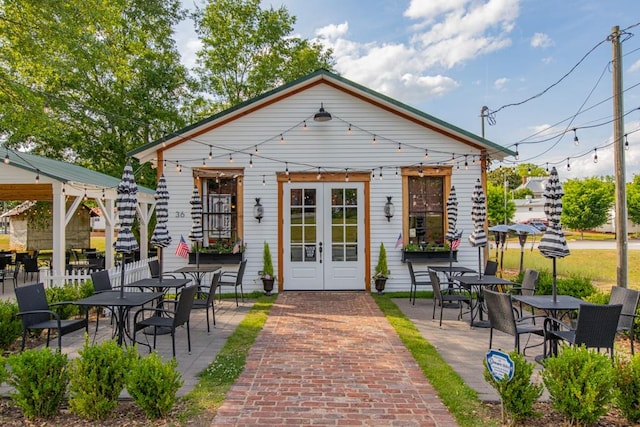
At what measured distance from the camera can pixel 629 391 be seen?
3.07m

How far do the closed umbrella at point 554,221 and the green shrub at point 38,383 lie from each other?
4.83 meters

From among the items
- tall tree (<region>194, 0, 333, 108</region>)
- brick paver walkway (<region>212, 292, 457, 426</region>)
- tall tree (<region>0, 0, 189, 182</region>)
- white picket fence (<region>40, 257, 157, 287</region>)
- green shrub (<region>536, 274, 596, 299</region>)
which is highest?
tall tree (<region>194, 0, 333, 108</region>)

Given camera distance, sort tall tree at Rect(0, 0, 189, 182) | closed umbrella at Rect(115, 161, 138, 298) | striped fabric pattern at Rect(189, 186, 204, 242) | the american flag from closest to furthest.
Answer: closed umbrella at Rect(115, 161, 138, 298) < striped fabric pattern at Rect(189, 186, 204, 242) < the american flag < tall tree at Rect(0, 0, 189, 182)

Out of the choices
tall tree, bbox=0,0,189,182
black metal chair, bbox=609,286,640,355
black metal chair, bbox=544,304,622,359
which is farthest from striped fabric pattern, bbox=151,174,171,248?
black metal chair, bbox=609,286,640,355

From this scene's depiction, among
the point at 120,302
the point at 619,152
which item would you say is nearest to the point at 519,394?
the point at 120,302

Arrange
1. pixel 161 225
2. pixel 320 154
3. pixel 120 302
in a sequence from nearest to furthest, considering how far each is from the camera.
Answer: pixel 120 302 < pixel 161 225 < pixel 320 154

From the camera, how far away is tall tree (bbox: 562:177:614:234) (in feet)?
111

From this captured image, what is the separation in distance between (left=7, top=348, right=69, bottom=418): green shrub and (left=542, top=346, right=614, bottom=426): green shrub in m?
3.89

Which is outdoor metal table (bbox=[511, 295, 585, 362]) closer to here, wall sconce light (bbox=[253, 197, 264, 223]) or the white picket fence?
wall sconce light (bbox=[253, 197, 264, 223])

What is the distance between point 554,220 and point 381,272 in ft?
15.3

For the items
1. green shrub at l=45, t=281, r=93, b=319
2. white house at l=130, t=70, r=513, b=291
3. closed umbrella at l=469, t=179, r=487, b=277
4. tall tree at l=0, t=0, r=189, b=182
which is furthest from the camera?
tall tree at l=0, t=0, r=189, b=182

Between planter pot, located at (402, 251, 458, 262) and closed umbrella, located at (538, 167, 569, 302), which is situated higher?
closed umbrella, located at (538, 167, 569, 302)

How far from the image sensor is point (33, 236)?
2052 cm

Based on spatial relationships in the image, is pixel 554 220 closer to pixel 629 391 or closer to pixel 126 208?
pixel 629 391
